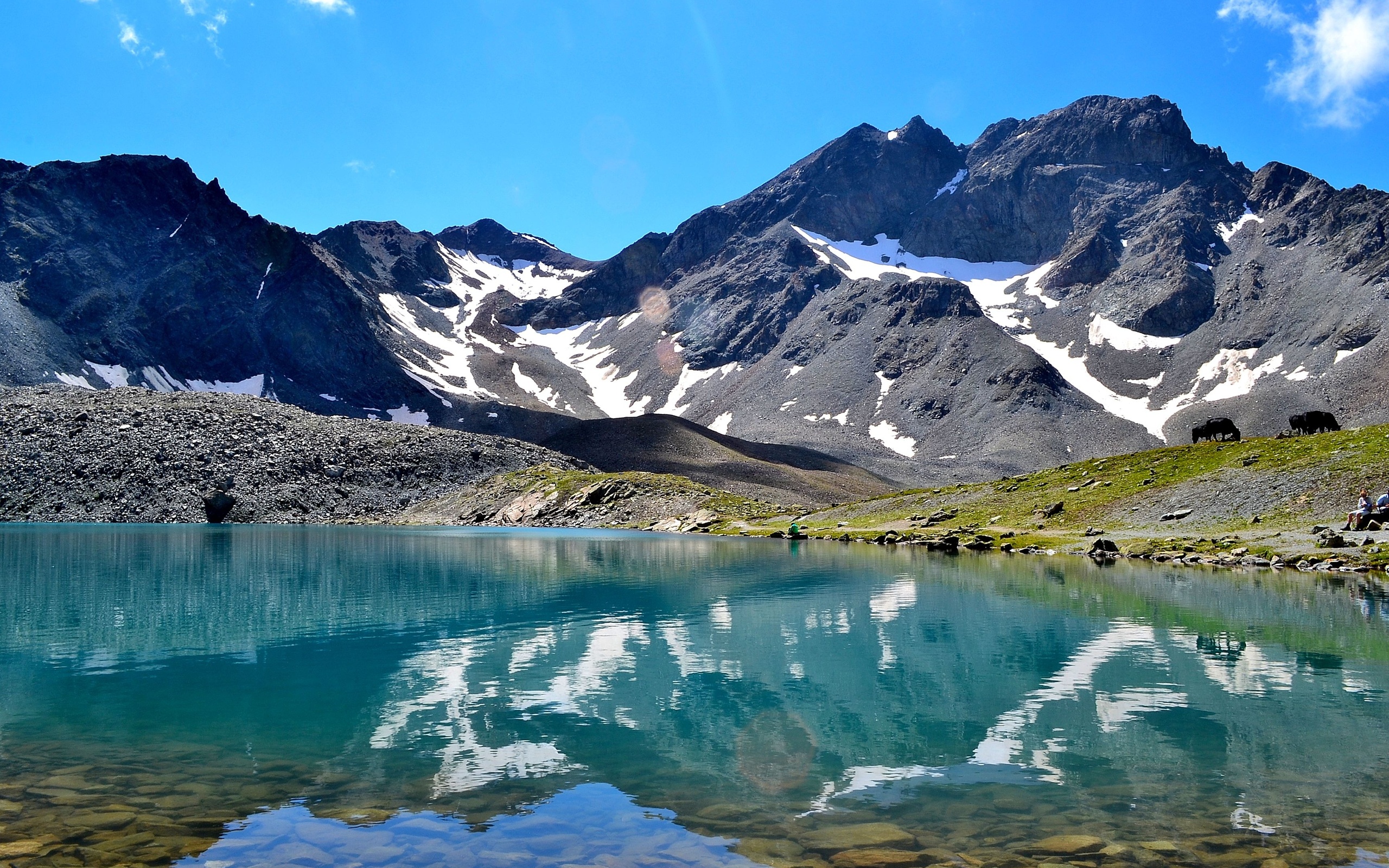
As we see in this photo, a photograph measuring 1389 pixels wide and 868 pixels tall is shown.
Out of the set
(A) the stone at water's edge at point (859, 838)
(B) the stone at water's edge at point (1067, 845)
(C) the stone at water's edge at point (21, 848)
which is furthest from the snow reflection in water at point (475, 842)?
(B) the stone at water's edge at point (1067, 845)

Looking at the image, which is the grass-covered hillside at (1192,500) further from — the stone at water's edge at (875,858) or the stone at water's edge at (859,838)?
the stone at water's edge at (875,858)

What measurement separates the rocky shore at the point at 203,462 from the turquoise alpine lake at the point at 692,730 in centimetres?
7719

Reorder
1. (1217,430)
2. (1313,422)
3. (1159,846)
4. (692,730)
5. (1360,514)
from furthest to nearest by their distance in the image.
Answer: (1217,430) → (1313,422) → (1360,514) → (692,730) → (1159,846)

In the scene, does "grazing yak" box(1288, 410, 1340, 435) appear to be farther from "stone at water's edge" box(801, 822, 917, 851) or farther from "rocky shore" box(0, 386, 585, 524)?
"rocky shore" box(0, 386, 585, 524)

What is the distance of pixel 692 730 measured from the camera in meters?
14.9

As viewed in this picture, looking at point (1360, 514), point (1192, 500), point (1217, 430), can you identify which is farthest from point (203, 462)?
point (1217, 430)

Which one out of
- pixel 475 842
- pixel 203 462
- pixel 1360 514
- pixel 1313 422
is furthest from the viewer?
pixel 203 462

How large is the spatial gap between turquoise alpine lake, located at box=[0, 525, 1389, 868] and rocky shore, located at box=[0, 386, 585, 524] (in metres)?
77.2

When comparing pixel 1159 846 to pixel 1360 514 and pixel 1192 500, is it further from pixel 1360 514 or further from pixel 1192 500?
pixel 1192 500

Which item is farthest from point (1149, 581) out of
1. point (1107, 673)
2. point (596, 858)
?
point (596, 858)

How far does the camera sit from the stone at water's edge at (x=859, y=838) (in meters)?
9.80

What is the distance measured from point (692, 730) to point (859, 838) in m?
5.28

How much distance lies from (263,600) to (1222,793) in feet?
102

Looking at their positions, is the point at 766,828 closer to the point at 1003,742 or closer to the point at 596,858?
the point at 596,858
